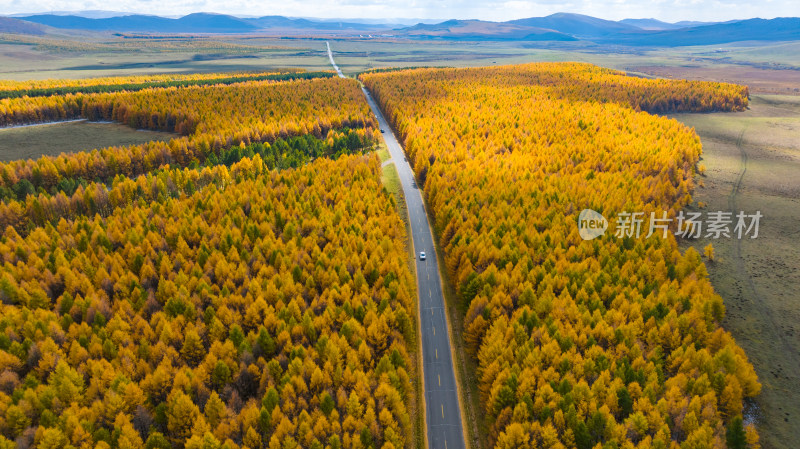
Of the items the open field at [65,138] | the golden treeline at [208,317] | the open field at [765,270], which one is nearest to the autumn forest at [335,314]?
the golden treeline at [208,317]

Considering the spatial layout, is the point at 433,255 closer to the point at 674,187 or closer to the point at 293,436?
the point at 293,436

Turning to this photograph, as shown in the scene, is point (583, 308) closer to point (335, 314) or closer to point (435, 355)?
point (435, 355)

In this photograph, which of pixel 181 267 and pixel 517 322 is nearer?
pixel 517 322

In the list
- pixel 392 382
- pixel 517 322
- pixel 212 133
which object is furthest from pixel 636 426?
pixel 212 133

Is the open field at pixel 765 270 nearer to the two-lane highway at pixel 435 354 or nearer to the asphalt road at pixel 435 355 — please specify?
the asphalt road at pixel 435 355

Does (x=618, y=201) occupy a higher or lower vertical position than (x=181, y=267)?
higher

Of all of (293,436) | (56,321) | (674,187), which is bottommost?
(293,436)

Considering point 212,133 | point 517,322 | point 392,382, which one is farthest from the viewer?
point 212,133
